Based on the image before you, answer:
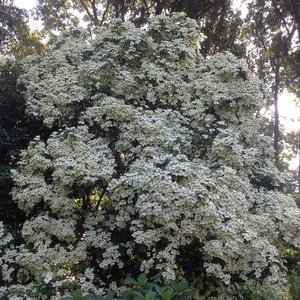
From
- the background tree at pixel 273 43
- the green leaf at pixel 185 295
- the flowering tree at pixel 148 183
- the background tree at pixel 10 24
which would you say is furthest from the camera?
the background tree at pixel 273 43

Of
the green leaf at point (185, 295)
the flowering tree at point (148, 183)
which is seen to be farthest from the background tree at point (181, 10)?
the green leaf at point (185, 295)

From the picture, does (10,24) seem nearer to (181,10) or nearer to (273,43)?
(181,10)

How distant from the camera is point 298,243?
4.67 metres

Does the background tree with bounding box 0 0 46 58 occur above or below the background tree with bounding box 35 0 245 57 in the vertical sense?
below

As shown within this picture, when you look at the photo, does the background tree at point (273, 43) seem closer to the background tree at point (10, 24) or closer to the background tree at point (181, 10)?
the background tree at point (181, 10)

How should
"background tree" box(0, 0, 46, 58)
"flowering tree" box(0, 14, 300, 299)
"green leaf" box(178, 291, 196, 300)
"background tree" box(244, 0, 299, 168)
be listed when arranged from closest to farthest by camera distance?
"green leaf" box(178, 291, 196, 300), "flowering tree" box(0, 14, 300, 299), "background tree" box(0, 0, 46, 58), "background tree" box(244, 0, 299, 168)

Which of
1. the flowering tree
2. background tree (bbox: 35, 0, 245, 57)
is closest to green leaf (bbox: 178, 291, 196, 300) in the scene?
the flowering tree

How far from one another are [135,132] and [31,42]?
360 inches

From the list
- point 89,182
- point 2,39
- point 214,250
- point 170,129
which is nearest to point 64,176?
point 89,182

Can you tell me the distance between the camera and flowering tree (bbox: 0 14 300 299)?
4020mm

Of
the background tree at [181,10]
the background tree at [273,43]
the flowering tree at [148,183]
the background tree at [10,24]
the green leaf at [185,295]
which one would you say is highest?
the background tree at [273,43]

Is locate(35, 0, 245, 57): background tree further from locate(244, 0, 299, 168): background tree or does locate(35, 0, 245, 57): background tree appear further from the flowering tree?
the flowering tree

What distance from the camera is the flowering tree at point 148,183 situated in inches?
158

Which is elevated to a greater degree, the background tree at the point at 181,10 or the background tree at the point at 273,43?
the background tree at the point at 273,43
